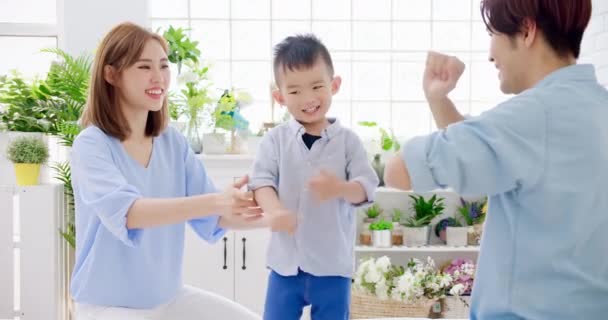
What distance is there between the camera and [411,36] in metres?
4.97

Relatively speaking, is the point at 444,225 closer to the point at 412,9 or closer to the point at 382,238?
the point at 382,238

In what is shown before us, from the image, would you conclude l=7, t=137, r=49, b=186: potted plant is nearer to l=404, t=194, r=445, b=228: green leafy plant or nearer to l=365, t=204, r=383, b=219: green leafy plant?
l=365, t=204, r=383, b=219: green leafy plant

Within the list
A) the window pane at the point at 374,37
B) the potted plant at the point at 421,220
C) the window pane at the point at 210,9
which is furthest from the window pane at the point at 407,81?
the window pane at the point at 210,9

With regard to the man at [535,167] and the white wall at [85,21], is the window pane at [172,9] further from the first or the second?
the man at [535,167]

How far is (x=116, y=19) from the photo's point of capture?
450 centimetres

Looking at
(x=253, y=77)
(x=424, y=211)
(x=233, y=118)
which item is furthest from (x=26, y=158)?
(x=424, y=211)

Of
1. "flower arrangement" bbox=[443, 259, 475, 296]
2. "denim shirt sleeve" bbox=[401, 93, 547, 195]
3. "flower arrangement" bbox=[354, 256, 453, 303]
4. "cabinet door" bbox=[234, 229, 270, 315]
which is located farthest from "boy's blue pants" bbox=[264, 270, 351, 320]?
"flower arrangement" bbox=[443, 259, 475, 296]

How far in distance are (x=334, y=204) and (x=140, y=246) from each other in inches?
22.9

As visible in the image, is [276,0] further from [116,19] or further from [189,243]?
[189,243]

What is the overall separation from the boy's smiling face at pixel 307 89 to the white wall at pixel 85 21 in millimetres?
2830

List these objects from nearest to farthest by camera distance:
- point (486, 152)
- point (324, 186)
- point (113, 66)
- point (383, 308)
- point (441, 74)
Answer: point (486, 152) < point (441, 74) < point (324, 186) < point (113, 66) < point (383, 308)

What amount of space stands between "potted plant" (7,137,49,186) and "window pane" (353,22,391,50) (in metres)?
2.28

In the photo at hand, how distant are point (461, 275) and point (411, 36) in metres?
1.74

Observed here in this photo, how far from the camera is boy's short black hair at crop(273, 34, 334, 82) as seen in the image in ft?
6.27
